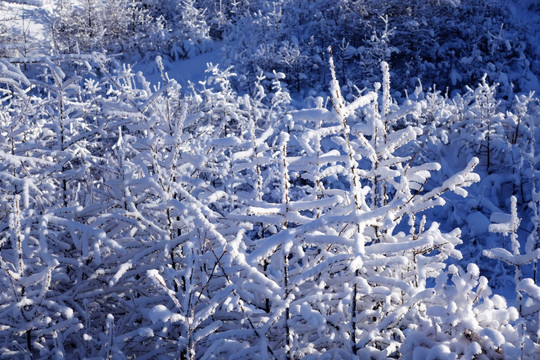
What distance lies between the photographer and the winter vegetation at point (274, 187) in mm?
2348

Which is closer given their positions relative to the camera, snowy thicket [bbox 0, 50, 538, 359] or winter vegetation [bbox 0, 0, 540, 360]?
snowy thicket [bbox 0, 50, 538, 359]

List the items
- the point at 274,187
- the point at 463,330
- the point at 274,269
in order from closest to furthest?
the point at 463,330 < the point at 274,269 < the point at 274,187

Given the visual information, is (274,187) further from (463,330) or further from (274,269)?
(463,330)

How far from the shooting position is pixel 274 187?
1002 cm

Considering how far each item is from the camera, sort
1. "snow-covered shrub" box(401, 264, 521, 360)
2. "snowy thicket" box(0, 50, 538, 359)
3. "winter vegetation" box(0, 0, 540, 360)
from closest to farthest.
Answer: "snow-covered shrub" box(401, 264, 521, 360) < "snowy thicket" box(0, 50, 538, 359) < "winter vegetation" box(0, 0, 540, 360)

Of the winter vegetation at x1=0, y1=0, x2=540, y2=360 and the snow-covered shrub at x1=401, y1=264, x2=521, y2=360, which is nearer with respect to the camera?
the snow-covered shrub at x1=401, y1=264, x2=521, y2=360

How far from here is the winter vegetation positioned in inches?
92.4

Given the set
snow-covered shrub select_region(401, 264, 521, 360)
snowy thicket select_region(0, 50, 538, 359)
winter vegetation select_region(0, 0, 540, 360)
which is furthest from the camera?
winter vegetation select_region(0, 0, 540, 360)

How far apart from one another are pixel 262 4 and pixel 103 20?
6.63 metres

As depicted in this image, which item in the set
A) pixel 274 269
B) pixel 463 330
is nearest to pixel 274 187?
pixel 274 269

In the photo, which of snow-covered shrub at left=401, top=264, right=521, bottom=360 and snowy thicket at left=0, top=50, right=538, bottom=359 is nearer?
snow-covered shrub at left=401, top=264, right=521, bottom=360

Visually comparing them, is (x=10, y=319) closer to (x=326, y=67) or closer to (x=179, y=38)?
(x=326, y=67)

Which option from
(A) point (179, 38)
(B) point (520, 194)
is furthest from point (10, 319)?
(A) point (179, 38)

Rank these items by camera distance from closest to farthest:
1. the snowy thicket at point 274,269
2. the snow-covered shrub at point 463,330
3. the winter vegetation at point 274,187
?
1. the snow-covered shrub at point 463,330
2. the snowy thicket at point 274,269
3. the winter vegetation at point 274,187
